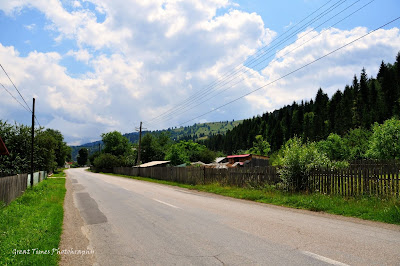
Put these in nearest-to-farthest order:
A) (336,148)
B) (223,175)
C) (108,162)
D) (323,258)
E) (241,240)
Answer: (323,258)
(241,240)
(223,175)
(336,148)
(108,162)

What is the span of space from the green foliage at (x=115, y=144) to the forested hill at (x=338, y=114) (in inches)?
2538

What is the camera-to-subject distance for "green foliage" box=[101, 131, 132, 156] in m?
110

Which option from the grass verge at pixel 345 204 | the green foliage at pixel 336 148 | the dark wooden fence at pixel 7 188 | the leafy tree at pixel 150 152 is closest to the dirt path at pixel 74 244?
the dark wooden fence at pixel 7 188

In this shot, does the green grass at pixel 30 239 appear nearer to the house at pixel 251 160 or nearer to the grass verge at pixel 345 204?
the grass verge at pixel 345 204

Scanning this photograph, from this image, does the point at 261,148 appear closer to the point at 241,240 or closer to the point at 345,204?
the point at 345,204

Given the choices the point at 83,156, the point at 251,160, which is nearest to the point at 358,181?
the point at 251,160

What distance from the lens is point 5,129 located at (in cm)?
2866

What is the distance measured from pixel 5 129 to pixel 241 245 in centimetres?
3105

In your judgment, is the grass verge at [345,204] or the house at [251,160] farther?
the house at [251,160]

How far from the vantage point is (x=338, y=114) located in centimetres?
9988

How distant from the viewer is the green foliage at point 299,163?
14035mm

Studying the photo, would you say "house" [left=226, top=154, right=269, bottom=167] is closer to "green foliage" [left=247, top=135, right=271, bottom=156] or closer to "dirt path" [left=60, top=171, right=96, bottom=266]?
"green foliage" [left=247, top=135, right=271, bottom=156]

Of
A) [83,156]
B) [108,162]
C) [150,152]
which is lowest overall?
[108,162]

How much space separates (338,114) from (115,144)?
8493 centimetres
